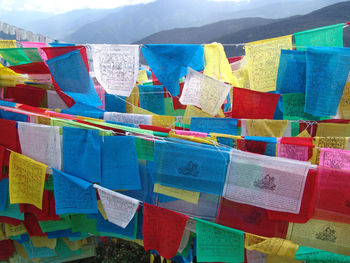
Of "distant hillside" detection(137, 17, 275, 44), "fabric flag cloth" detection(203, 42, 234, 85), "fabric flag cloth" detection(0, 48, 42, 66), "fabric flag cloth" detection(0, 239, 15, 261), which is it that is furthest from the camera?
"distant hillside" detection(137, 17, 275, 44)

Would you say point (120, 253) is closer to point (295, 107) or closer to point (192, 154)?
point (192, 154)

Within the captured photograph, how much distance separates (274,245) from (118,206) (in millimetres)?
1039

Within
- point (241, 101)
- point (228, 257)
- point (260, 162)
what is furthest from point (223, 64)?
point (228, 257)

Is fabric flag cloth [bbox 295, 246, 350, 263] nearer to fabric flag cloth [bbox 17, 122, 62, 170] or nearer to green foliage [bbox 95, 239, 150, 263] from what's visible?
fabric flag cloth [bbox 17, 122, 62, 170]

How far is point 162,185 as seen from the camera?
1666 millimetres

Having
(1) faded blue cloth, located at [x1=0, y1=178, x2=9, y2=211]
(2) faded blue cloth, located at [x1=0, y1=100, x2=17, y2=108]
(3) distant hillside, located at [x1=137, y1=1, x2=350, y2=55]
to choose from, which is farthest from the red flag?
(3) distant hillside, located at [x1=137, y1=1, x2=350, y2=55]

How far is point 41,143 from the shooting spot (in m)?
1.95

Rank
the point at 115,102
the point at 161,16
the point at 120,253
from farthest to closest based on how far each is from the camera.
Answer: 1. the point at 161,16
2. the point at 120,253
3. the point at 115,102

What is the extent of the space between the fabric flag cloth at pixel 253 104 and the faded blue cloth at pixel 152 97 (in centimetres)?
97

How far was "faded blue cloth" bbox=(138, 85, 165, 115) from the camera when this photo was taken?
109 inches

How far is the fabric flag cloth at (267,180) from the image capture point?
1341 mm

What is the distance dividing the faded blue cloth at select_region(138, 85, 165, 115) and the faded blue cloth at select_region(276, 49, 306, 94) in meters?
1.22

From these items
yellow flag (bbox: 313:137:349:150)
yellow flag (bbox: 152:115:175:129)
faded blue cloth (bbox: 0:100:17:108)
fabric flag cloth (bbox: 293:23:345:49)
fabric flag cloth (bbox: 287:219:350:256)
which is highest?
fabric flag cloth (bbox: 293:23:345:49)

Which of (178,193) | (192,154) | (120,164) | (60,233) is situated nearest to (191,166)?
(192,154)
